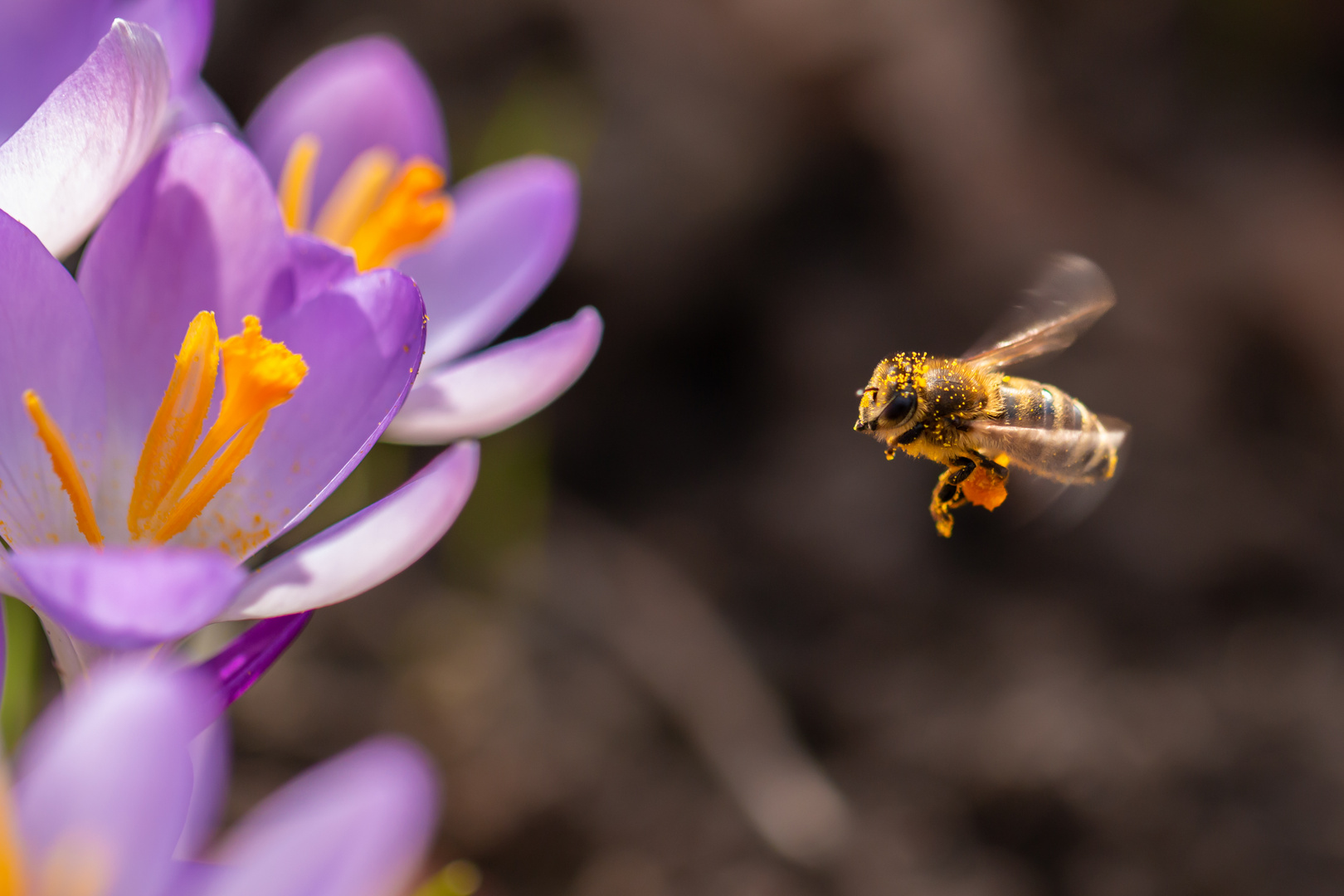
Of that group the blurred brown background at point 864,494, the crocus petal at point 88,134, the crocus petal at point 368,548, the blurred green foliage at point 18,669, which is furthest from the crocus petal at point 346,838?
the blurred brown background at point 864,494

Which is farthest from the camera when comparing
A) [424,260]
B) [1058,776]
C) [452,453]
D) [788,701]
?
[788,701]

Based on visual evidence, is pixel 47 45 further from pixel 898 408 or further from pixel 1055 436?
pixel 1055 436

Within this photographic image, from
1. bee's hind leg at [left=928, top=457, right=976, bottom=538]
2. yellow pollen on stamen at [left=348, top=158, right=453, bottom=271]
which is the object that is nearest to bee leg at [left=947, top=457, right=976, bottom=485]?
bee's hind leg at [left=928, top=457, right=976, bottom=538]

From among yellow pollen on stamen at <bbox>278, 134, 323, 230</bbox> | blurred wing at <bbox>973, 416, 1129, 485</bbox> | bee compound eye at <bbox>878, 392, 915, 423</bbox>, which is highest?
blurred wing at <bbox>973, 416, 1129, 485</bbox>

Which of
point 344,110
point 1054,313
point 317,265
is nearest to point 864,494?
point 1054,313

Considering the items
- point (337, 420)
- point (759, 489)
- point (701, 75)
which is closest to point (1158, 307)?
point (759, 489)

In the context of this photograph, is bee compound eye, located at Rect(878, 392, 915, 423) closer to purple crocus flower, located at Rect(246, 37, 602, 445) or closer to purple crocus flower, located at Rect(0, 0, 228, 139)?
purple crocus flower, located at Rect(246, 37, 602, 445)

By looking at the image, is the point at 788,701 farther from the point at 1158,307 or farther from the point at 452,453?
the point at 452,453
